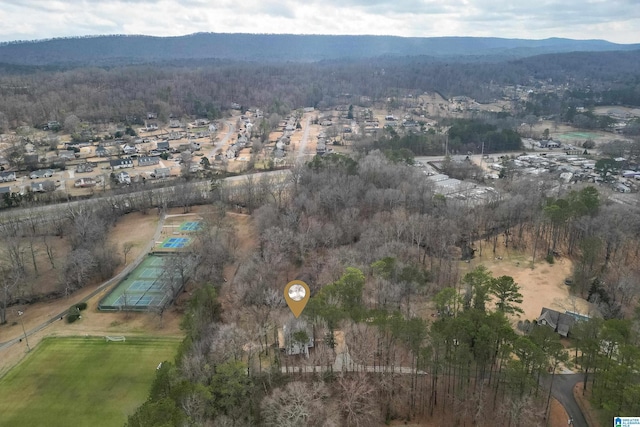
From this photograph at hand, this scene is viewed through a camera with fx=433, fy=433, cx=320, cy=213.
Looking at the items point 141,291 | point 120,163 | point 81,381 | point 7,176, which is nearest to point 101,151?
point 120,163

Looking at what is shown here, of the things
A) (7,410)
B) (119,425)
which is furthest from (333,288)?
(7,410)

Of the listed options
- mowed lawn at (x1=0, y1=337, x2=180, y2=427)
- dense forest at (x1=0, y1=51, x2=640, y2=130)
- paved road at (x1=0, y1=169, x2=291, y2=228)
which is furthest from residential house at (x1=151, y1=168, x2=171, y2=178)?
dense forest at (x1=0, y1=51, x2=640, y2=130)

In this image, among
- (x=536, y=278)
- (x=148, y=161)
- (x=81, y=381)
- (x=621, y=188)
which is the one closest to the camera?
(x=81, y=381)

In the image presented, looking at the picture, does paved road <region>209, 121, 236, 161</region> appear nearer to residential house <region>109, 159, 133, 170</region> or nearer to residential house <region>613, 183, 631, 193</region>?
residential house <region>109, 159, 133, 170</region>

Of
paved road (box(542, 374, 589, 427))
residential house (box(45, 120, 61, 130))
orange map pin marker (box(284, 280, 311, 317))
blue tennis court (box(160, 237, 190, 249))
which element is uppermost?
residential house (box(45, 120, 61, 130))

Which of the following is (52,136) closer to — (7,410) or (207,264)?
(207,264)

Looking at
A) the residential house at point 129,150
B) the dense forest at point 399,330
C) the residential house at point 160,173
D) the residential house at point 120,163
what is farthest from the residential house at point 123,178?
the dense forest at point 399,330

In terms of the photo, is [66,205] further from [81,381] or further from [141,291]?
[81,381]
